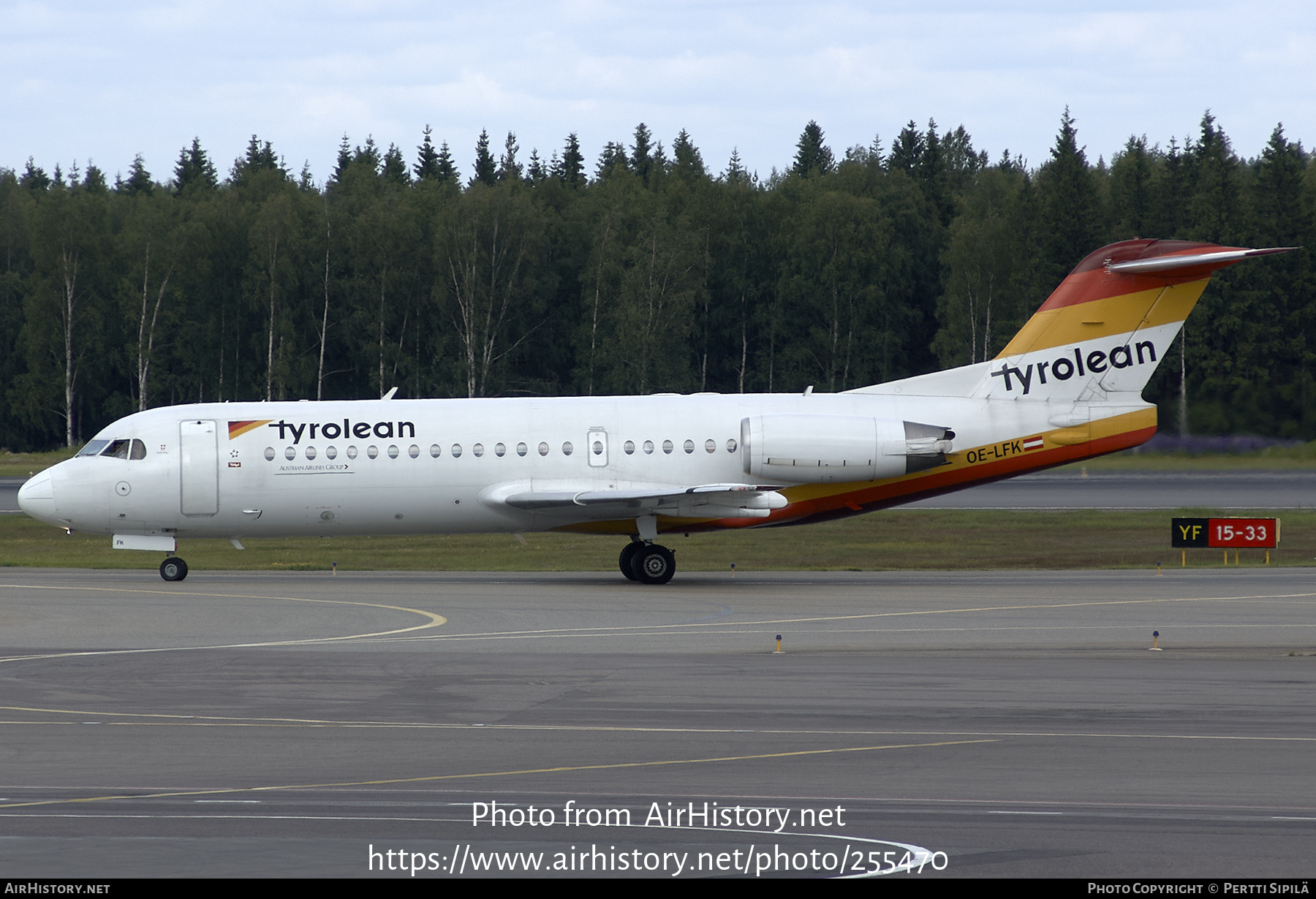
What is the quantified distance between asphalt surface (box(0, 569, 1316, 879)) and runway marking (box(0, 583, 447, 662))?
14 centimetres

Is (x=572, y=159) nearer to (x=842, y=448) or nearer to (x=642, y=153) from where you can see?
(x=642, y=153)

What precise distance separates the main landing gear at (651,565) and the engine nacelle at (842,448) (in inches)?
113

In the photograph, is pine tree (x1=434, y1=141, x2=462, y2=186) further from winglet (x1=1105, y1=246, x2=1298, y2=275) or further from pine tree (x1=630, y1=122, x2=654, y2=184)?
winglet (x1=1105, y1=246, x2=1298, y2=275)

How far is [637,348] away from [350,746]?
68.1 metres

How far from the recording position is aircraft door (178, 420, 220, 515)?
1203 inches

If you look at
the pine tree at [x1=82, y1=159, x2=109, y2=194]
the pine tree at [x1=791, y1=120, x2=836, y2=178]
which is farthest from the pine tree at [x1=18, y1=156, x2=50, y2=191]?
the pine tree at [x1=791, y1=120, x2=836, y2=178]

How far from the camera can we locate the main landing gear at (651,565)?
30578 millimetres


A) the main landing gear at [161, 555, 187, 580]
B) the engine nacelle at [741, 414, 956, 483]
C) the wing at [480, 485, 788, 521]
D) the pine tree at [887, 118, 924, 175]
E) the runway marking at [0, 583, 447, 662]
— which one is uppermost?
the pine tree at [887, 118, 924, 175]

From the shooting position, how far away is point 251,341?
3494 inches

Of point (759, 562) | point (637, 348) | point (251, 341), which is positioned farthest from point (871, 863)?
point (251, 341)

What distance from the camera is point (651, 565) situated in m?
30.6

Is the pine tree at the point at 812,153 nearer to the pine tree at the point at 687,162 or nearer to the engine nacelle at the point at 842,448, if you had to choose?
the pine tree at the point at 687,162

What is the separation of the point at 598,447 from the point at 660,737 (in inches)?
666

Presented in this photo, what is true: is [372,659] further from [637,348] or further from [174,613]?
[637,348]
